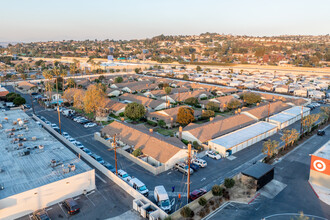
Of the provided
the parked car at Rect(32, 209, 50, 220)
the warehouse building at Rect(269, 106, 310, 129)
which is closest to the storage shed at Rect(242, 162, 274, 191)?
the warehouse building at Rect(269, 106, 310, 129)

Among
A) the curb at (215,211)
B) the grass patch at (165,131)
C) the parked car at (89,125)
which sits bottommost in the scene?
the curb at (215,211)

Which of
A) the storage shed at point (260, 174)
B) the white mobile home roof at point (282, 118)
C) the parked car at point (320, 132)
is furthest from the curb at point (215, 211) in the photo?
the white mobile home roof at point (282, 118)

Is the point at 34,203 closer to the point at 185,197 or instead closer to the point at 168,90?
the point at 185,197

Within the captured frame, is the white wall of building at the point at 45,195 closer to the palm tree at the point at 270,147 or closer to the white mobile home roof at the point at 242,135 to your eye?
the white mobile home roof at the point at 242,135

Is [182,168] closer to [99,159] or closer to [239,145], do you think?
[239,145]

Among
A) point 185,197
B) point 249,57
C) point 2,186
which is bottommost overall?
point 185,197

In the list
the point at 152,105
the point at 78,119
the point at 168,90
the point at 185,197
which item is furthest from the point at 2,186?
the point at 168,90

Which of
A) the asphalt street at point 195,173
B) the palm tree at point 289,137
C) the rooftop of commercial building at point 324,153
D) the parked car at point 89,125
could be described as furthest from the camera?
the parked car at point 89,125
